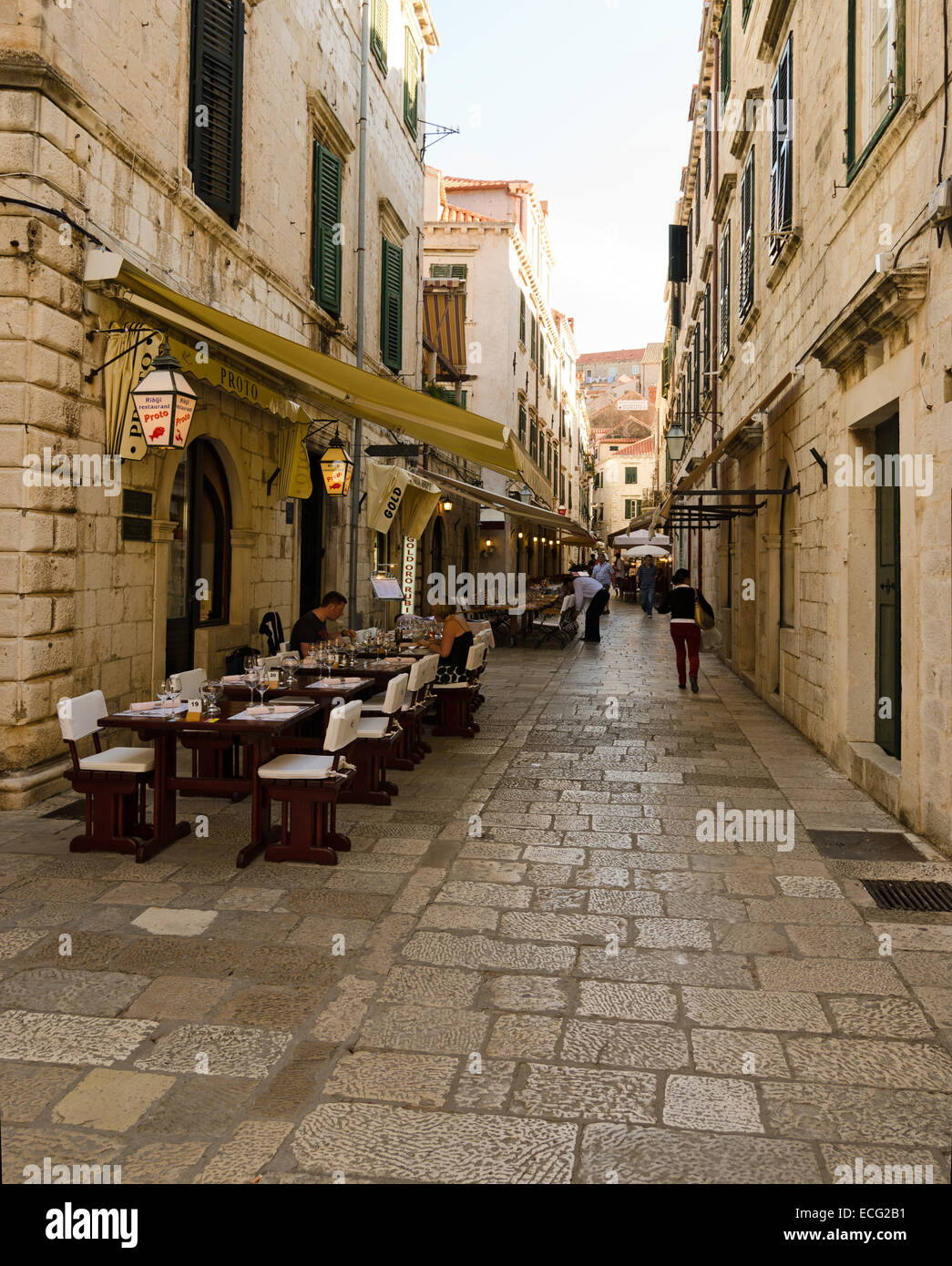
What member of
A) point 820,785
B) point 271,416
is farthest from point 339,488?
point 820,785

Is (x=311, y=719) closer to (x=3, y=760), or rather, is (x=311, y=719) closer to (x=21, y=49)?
(x=3, y=760)

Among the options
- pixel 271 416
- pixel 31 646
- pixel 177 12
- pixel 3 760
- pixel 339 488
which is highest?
pixel 177 12

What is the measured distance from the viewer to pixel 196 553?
904cm

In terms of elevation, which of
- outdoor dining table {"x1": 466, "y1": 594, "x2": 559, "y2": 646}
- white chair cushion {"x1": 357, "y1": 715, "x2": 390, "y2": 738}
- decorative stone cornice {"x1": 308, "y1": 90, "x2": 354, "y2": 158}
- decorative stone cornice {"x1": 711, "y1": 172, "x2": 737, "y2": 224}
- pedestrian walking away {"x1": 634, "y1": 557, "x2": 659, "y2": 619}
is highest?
decorative stone cornice {"x1": 711, "y1": 172, "x2": 737, "y2": 224}

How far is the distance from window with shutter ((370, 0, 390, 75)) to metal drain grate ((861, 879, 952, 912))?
13974mm

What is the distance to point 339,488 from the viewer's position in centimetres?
1134

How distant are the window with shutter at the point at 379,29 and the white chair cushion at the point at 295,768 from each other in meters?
12.6

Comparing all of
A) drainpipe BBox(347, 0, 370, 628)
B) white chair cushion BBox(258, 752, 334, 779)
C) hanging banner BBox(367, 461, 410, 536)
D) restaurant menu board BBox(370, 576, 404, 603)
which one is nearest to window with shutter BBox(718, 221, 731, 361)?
drainpipe BBox(347, 0, 370, 628)

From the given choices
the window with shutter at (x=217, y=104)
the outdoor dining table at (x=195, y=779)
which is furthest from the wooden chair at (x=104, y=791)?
the window with shutter at (x=217, y=104)

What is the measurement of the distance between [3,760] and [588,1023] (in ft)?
14.8

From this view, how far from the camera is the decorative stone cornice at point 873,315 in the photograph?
5.52 m

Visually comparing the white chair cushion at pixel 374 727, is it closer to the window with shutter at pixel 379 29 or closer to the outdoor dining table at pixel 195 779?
the outdoor dining table at pixel 195 779

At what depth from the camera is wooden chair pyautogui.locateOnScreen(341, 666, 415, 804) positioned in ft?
21.3

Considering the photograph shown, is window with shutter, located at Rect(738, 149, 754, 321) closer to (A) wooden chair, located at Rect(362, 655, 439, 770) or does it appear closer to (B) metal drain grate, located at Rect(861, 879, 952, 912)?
(A) wooden chair, located at Rect(362, 655, 439, 770)
